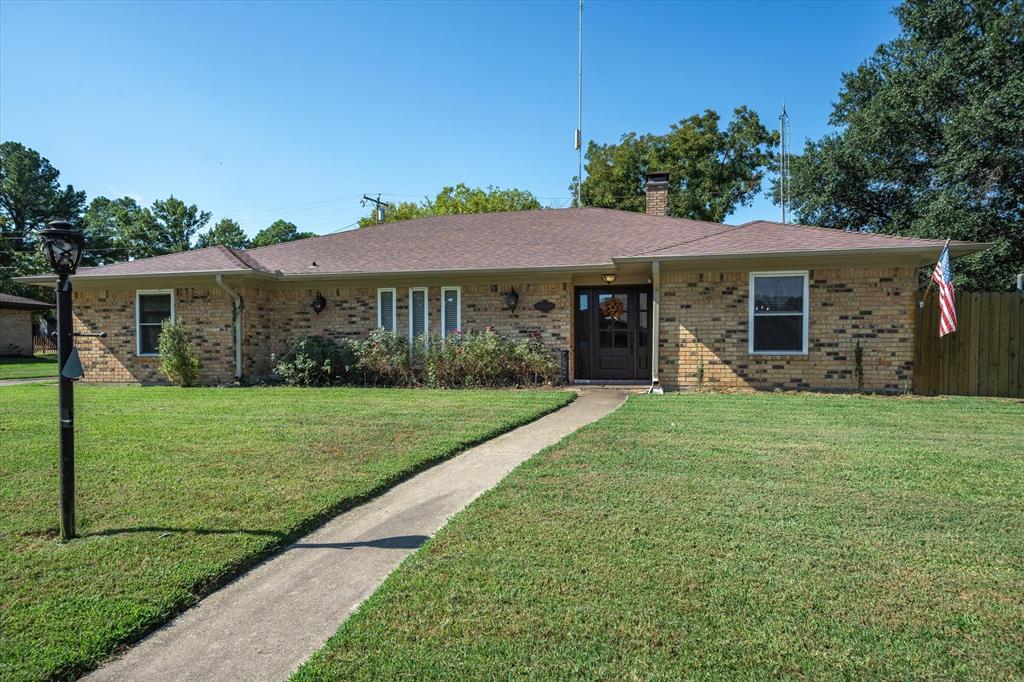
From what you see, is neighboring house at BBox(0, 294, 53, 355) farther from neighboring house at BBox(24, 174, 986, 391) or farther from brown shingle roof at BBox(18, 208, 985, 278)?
brown shingle roof at BBox(18, 208, 985, 278)

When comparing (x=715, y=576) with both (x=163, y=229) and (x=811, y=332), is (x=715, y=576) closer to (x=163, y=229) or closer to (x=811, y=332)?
(x=811, y=332)

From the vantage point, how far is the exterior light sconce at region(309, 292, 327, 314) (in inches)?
532

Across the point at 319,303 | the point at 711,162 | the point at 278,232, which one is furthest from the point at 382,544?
the point at 278,232

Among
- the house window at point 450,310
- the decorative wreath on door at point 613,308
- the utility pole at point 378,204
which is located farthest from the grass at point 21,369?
the decorative wreath on door at point 613,308

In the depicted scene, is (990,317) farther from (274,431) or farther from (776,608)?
(274,431)

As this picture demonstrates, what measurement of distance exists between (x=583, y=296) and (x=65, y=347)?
34.6 ft

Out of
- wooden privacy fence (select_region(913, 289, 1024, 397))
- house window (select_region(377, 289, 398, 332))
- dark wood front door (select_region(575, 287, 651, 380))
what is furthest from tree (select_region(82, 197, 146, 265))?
wooden privacy fence (select_region(913, 289, 1024, 397))

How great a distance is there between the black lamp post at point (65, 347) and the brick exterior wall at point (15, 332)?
1137 inches

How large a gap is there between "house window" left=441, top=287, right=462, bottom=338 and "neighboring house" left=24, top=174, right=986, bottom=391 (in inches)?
1.3

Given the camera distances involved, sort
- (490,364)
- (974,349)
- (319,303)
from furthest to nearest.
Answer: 1. (319,303)
2. (490,364)
3. (974,349)

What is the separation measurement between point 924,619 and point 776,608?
0.62 m

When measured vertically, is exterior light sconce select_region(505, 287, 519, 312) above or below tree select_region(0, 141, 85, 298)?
below

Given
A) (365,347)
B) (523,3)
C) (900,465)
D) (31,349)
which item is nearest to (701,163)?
(523,3)

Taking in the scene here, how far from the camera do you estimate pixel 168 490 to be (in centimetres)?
465
